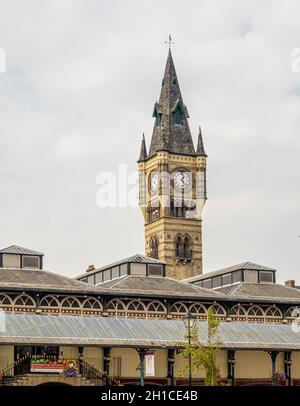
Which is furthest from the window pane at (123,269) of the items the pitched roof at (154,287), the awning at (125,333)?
the awning at (125,333)

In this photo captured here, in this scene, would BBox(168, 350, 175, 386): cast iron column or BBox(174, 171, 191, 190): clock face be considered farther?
BBox(174, 171, 191, 190): clock face

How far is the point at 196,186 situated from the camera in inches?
6255

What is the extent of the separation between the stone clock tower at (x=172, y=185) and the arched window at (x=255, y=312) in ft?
236

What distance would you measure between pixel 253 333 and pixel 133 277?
1203 centimetres

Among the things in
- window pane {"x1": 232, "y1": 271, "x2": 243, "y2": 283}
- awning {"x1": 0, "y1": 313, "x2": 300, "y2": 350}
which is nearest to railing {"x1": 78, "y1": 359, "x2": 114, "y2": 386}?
awning {"x1": 0, "y1": 313, "x2": 300, "y2": 350}

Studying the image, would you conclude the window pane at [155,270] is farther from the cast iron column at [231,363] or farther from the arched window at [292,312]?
the cast iron column at [231,363]

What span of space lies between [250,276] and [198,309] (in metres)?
10.9

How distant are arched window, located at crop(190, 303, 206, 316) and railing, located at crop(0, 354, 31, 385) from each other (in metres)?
16.6

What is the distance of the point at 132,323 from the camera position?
230 ft

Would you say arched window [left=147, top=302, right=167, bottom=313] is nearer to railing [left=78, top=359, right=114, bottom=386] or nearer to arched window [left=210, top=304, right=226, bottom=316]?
arched window [left=210, top=304, right=226, bottom=316]

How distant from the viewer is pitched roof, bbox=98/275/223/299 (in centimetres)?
7381

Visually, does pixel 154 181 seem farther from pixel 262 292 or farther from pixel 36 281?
pixel 36 281
